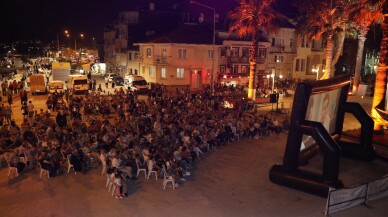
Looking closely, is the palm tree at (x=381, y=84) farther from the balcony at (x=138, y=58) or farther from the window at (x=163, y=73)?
the balcony at (x=138, y=58)

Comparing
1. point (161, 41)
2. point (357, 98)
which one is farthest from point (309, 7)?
point (161, 41)

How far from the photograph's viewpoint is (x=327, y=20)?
3450cm

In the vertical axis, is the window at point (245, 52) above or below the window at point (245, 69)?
above

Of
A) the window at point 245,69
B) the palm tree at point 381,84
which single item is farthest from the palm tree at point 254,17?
the window at point 245,69

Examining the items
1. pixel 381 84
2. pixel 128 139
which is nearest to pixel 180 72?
pixel 381 84

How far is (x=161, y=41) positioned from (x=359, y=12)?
81.9ft

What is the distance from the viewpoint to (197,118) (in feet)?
70.1

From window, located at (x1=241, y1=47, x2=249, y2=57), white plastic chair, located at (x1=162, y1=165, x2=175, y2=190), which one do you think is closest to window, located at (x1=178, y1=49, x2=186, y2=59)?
window, located at (x1=241, y1=47, x2=249, y2=57)

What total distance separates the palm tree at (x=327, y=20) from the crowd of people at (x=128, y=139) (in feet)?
56.4

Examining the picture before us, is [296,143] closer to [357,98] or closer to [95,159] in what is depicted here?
[95,159]

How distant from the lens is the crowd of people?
14570mm

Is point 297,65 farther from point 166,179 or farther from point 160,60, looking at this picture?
point 166,179

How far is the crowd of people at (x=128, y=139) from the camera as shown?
14570 millimetres

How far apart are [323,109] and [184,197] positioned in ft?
25.7
